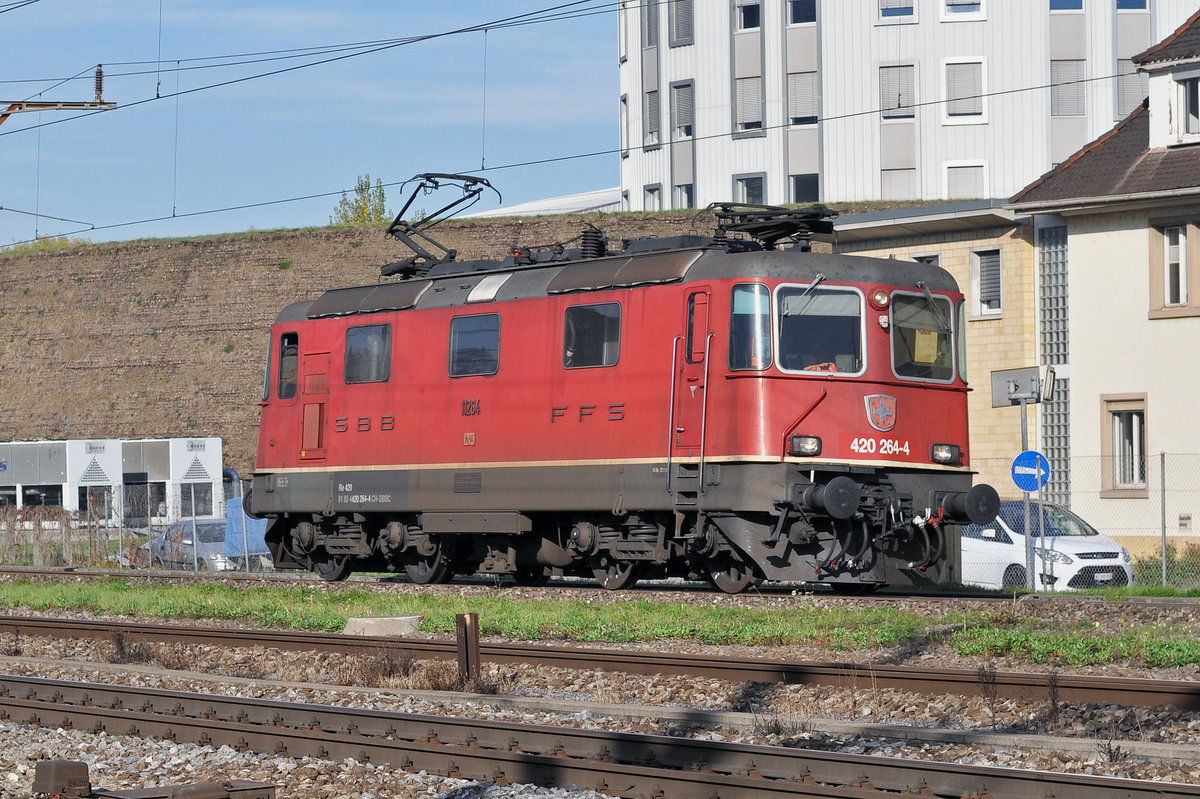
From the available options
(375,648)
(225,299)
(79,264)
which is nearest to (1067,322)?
(375,648)

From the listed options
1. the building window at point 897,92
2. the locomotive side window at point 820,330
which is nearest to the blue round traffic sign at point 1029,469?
the locomotive side window at point 820,330

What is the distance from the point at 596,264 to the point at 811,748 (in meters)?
10.4

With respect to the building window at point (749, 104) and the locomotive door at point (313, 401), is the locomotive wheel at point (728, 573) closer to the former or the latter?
the locomotive door at point (313, 401)

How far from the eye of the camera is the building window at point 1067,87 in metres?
51.7

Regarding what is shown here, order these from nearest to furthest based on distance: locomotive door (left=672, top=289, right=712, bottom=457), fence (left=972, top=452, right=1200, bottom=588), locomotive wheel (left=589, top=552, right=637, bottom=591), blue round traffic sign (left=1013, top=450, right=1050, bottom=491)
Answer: locomotive door (left=672, top=289, right=712, bottom=457), locomotive wheel (left=589, top=552, right=637, bottom=591), blue round traffic sign (left=1013, top=450, right=1050, bottom=491), fence (left=972, top=452, right=1200, bottom=588)

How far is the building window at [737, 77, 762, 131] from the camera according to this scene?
178 ft

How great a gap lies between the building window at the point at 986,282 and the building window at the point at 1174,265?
11.4 ft

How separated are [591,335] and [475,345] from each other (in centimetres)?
198

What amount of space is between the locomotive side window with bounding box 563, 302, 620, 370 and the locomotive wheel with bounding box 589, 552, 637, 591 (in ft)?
8.02

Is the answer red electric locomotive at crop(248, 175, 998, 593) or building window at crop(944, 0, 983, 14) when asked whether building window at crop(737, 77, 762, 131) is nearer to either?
building window at crop(944, 0, 983, 14)

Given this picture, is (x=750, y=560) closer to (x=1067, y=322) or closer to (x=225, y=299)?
(x=1067, y=322)

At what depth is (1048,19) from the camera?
51.4 meters

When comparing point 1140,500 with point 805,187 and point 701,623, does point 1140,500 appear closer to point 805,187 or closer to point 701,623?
point 701,623

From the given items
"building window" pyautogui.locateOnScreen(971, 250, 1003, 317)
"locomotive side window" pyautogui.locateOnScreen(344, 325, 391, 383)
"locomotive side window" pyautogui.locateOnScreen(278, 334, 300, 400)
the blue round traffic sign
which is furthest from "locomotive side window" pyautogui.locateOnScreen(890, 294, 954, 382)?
"building window" pyautogui.locateOnScreen(971, 250, 1003, 317)
